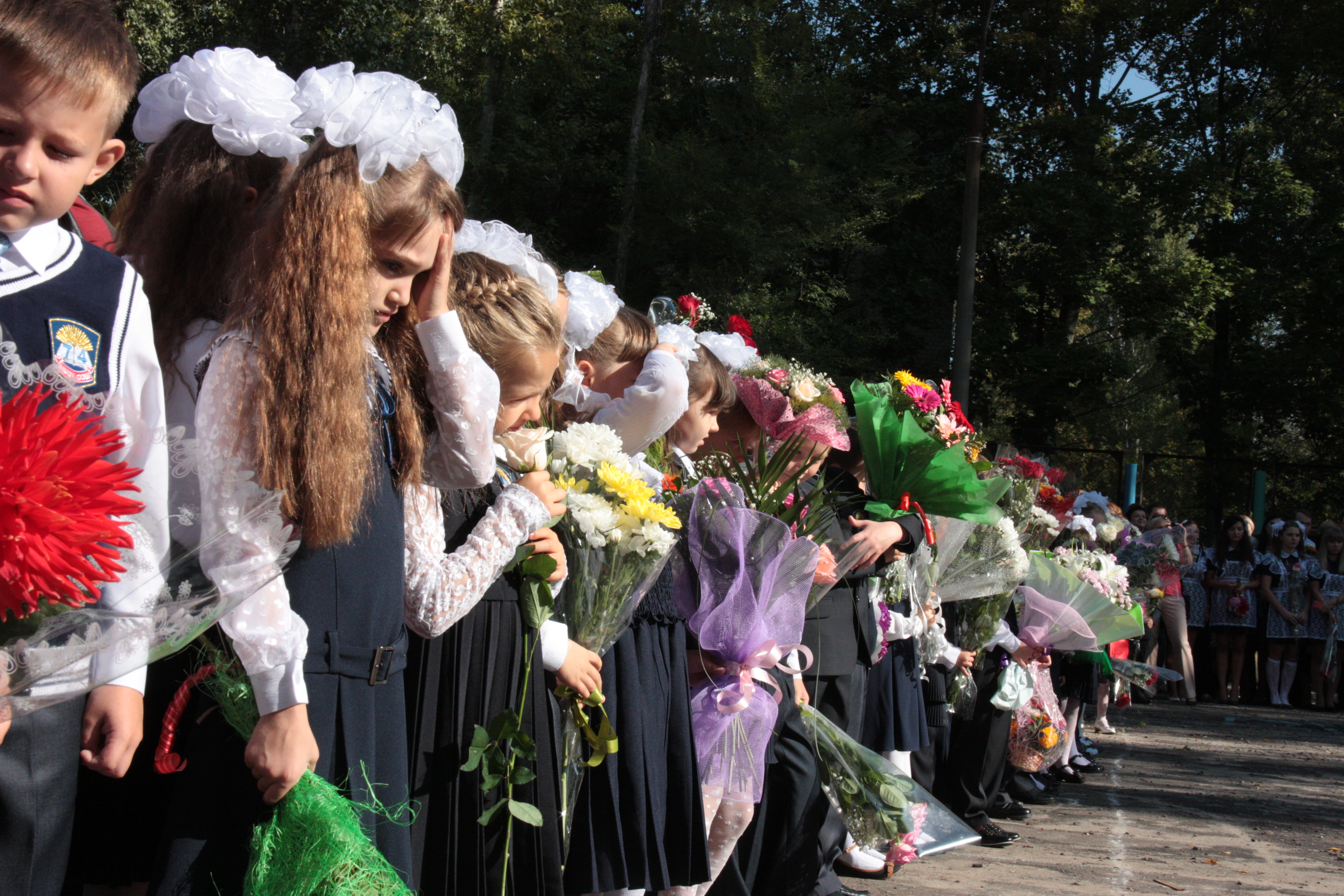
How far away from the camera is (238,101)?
2139 millimetres

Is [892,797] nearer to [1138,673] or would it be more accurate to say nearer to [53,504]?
[53,504]

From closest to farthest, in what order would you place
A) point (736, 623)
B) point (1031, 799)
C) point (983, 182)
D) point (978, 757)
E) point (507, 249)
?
point (507, 249) < point (736, 623) < point (978, 757) < point (1031, 799) < point (983, 182)

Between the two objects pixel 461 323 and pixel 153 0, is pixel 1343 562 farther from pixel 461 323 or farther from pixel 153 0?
pixel 153 0

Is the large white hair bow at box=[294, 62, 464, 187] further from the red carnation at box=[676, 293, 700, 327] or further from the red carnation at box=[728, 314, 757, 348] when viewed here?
the red carnation at box=[728, 314, 757, 348]

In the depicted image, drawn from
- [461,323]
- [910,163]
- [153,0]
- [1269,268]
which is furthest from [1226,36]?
[461,323]

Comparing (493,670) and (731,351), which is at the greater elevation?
(731,351)

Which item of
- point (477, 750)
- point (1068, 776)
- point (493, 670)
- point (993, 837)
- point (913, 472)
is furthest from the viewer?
point (1068, 776)

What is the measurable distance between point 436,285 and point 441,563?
1.86 ft

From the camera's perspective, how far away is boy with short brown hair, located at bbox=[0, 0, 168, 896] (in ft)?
5.31

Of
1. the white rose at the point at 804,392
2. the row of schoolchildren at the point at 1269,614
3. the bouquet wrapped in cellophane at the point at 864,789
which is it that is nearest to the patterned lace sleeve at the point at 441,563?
the bouquet wrapped in cellophane at the point at 864,789

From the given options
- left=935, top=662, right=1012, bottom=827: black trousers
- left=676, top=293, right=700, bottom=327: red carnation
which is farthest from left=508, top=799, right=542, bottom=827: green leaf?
left=935, top=662, right=1012, bottom=827: black trousers

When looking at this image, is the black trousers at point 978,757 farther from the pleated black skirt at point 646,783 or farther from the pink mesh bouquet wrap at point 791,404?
the pleated black skirt at point 646,783

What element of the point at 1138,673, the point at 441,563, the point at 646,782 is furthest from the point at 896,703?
the point at 1138,673

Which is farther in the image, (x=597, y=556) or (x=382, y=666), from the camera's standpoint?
(x=597, y=556)
